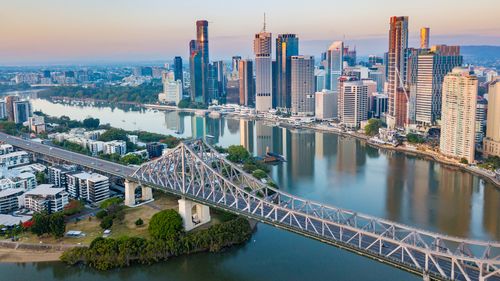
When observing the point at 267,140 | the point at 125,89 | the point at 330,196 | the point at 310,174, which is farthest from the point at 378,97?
the point at 125,89

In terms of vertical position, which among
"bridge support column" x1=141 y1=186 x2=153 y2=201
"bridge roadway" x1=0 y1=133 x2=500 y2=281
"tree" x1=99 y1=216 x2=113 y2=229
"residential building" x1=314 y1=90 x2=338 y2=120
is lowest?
"tree" x1=99 y1=216 x2=113 y2=229

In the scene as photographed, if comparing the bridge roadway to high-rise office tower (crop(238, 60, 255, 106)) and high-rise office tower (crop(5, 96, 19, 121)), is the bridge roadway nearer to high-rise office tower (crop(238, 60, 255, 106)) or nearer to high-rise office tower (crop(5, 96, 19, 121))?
high-rise office tower (crop(5, 96, 19, 121))

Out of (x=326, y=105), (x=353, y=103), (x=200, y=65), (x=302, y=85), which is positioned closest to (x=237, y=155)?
(x=353, y=103)

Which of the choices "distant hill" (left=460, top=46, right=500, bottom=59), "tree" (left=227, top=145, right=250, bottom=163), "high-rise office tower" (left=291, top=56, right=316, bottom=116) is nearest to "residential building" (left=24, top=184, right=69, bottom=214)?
"tree" (left=227, top=145, right=250, bottom=163)

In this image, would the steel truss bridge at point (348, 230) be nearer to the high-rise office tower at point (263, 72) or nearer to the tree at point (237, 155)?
the tree at point (237, 155)

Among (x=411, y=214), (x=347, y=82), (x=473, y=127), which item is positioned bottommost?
(x=411, y=214)

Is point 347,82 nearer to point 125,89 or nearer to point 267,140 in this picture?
point 267,140

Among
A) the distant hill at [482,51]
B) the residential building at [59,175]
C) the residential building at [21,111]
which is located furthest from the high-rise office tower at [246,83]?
the distant hill at [482,51]
